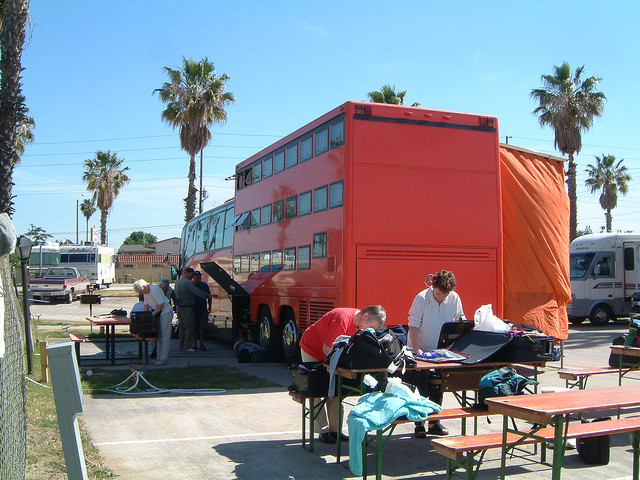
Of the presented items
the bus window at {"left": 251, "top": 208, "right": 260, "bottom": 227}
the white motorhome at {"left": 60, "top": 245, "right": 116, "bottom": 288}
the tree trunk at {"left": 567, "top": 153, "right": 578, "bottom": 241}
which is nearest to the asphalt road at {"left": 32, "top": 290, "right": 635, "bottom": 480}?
the bus window at {"left": 251, "top": 208, "right": 260, "bottom": 227}

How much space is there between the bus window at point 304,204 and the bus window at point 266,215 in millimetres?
1737

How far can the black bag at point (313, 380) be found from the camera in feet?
19.8

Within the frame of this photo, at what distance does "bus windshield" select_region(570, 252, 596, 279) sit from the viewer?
22.7 m

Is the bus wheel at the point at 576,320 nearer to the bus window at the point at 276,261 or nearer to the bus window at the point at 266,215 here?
the bus window at the point at 266,215

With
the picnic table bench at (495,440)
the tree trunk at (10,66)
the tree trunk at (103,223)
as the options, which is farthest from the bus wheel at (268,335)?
the tree trunk at (103,223)

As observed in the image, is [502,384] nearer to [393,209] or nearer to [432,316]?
[432,316]

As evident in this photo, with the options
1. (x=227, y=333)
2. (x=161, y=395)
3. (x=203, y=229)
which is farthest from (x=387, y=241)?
(x=203, y=229)

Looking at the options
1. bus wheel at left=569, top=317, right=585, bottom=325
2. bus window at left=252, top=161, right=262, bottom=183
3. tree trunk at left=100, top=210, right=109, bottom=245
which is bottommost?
bus wheel at left=569, top=317, right=585, bottom=325

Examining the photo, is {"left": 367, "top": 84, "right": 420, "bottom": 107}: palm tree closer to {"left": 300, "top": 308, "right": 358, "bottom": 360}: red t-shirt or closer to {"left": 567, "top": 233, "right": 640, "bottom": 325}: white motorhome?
{"left": 567, "top": 233, "right": 640, "bottom": 325}: white motorhome

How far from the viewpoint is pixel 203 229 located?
19.0m

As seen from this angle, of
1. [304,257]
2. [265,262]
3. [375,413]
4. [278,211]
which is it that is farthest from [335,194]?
[375,413]

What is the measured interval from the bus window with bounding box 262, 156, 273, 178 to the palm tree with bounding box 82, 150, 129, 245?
134 ft

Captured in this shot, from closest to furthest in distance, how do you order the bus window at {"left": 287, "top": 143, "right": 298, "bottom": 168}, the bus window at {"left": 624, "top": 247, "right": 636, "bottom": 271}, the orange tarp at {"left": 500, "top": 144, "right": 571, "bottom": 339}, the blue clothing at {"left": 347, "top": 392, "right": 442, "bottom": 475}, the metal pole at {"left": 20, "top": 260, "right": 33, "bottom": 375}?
the blue clothing at {"left": 347, "top": 392, "right": 442, "bottom": 475} < the metal pole at {"left": 20, "top": 260, "right": 33, "bottom": 375} < the orange tarp at {"left": 500, "top": 144, "right": 571, "bottom": 339} < the bus window at {"left": 287, "top": 143, "right": 298, "bottom": 168} < the bus window at {"left": 624, "top": 247, "right": 636, "bottom": 271}

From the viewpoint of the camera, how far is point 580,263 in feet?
75.6
